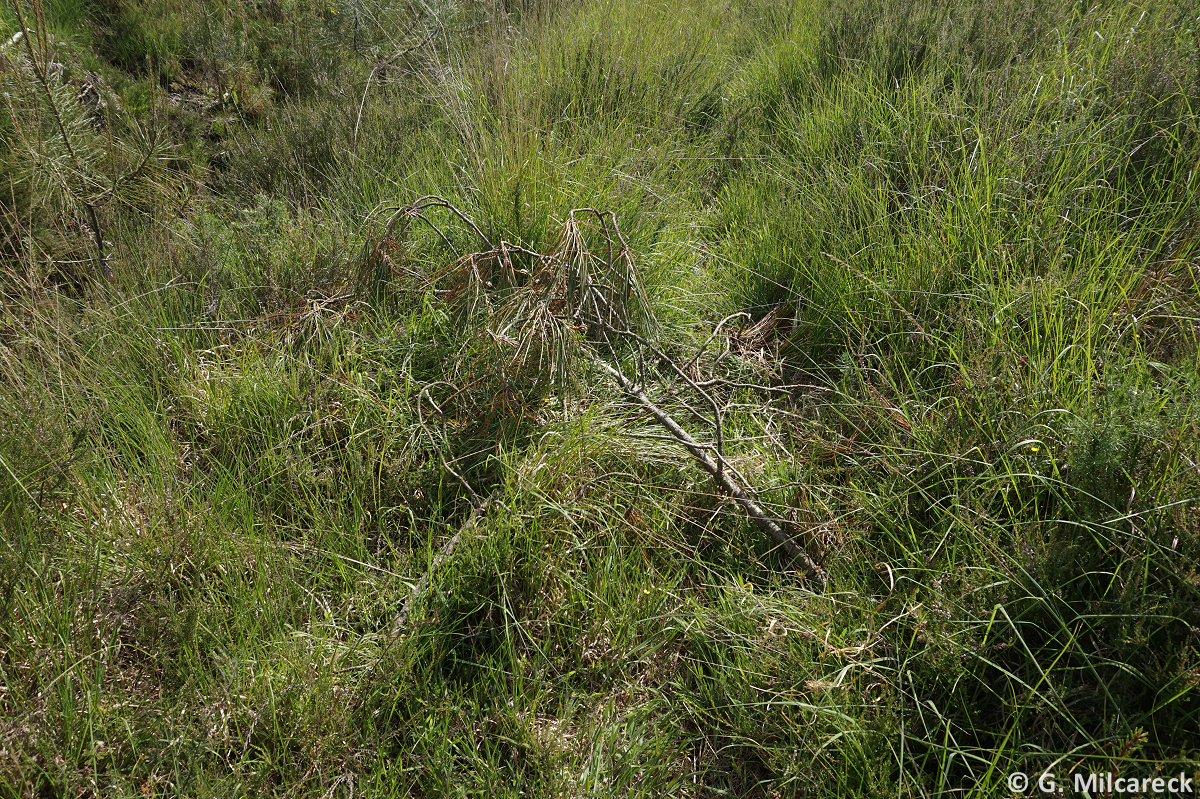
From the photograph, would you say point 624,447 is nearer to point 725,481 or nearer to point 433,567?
point 725,481

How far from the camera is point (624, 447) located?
217cm

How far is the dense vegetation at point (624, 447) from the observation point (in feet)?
5.00

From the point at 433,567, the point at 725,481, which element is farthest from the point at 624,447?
the point at 433,567

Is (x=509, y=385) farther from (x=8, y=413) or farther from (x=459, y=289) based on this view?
(x=8, y=413)

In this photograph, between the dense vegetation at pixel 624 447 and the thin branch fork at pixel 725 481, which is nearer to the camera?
the dense vegetation at pixel 624 447

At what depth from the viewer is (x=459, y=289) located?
2383 millimetres

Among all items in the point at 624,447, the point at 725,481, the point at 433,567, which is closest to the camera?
the point at 433,567

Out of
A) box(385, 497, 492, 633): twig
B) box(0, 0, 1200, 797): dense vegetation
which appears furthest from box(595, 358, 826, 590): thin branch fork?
box(385, 497, 492, 633): twig

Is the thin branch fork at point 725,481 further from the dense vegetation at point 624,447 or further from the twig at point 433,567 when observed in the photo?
the twig at point 433,567

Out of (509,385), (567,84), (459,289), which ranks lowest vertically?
(509,385)

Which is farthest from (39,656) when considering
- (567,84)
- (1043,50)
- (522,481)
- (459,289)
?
(1043,50)

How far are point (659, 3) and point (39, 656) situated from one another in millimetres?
5103

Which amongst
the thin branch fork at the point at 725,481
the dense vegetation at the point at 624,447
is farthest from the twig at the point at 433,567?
the thin branch fork at the point at 725,481

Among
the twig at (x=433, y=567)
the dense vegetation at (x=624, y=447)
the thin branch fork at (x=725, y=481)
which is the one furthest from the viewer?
the thin branch fork at (x=725, y=481)
